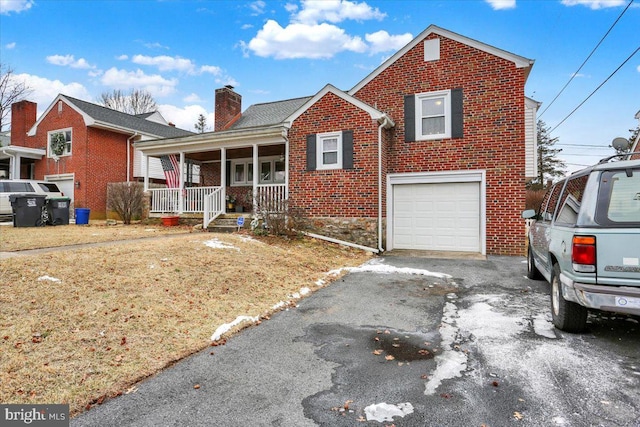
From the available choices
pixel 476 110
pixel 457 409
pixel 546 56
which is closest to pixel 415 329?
pixel 457 409

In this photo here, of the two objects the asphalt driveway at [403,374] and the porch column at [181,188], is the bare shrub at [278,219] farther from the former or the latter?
the asphalt driveway at [403,374]

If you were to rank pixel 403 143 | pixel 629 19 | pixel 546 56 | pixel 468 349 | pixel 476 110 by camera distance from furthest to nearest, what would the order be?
pixel 546 56, pixel 403 143, pixel 476 110, pixel 629 19, pixel 468 349

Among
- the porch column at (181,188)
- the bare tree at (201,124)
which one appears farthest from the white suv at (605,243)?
the bare tree at (201,124)

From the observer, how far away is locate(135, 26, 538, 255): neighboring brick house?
31.9 ft

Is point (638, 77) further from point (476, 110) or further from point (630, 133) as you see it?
point (630, 133)

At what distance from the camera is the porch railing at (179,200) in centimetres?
1309

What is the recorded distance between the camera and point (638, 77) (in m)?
12.4

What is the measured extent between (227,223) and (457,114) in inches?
314

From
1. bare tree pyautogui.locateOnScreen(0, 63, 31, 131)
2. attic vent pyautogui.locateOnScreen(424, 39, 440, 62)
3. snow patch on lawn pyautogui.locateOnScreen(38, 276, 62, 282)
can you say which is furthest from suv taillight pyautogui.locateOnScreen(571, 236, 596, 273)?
bare tree pyautogui.locateOnScreen(0, 63, 31, 131)

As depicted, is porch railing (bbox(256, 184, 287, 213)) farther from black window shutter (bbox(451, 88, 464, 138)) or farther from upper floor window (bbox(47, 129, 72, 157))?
upper floor window (bbox(47, 129, 72, 157))

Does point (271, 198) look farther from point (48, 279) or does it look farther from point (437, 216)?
point (48, 279)

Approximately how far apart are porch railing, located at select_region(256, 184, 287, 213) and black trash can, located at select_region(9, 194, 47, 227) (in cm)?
745

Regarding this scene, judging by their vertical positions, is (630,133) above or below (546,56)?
above

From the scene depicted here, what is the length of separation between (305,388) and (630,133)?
53266 millimetres
